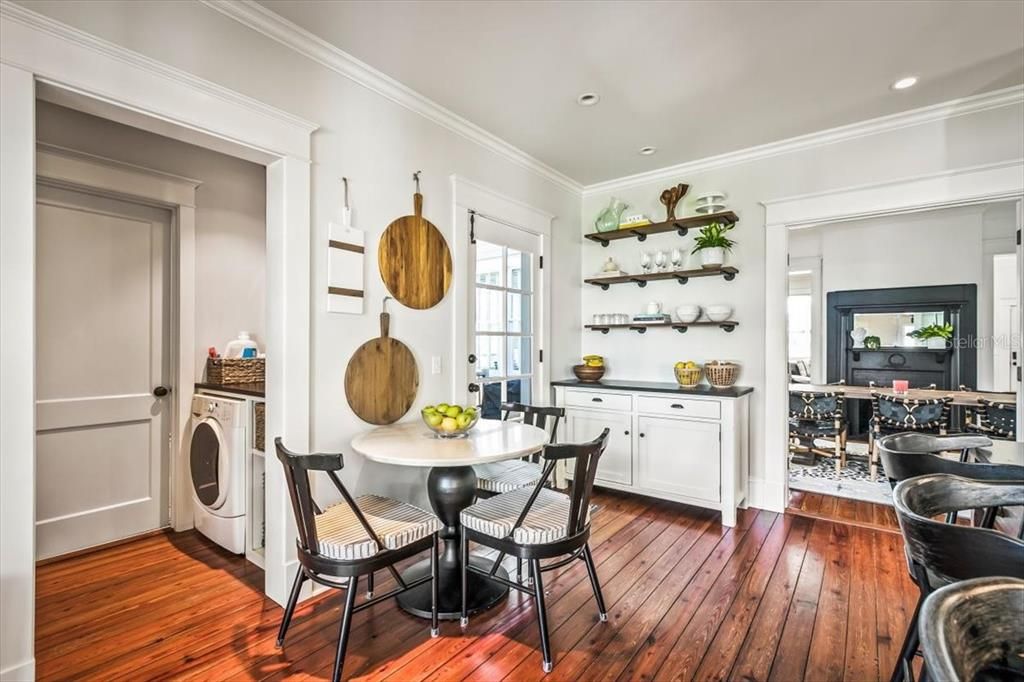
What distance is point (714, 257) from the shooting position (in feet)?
12.1

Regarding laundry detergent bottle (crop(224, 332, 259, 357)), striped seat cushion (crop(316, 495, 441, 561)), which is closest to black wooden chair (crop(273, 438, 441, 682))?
striped seat cushion (crop(316, 495, 441, 561))

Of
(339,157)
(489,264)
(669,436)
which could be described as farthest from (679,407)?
(339,157)

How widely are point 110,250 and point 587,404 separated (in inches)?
134

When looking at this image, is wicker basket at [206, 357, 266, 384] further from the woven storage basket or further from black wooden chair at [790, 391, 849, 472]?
black wooden chair at [790, 391, 849, 472]

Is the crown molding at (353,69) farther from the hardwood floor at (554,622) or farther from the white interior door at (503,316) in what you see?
the hardwood floor at (554,622)

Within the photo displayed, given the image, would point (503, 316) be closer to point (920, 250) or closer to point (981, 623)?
point (981, 623)

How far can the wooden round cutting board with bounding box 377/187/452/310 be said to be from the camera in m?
2.73

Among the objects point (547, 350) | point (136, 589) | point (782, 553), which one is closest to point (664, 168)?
point (547, 350)

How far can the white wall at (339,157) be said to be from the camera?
1.88m

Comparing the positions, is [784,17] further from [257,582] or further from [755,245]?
[257,582]

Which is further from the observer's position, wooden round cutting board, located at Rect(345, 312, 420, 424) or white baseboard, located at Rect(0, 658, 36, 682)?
wooden round cutting board, located at Rect(345, 312, 420, 424)

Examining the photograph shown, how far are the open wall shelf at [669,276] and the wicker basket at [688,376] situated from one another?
0.75 metres

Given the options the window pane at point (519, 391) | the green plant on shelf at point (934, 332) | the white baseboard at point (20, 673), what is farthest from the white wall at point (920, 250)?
the white baseboard at point (20, 673)

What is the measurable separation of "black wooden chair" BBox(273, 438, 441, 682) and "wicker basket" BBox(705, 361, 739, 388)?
2457 mm
